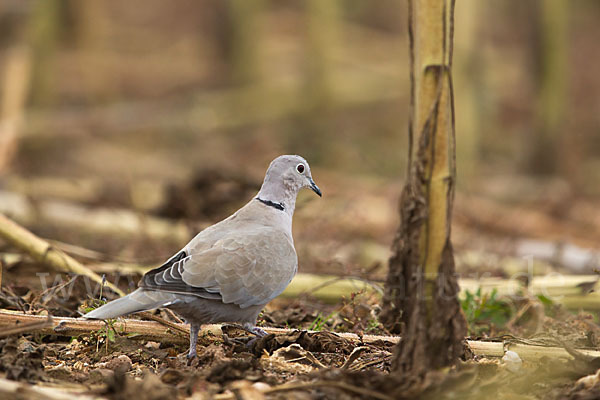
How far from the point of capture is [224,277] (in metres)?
3.47

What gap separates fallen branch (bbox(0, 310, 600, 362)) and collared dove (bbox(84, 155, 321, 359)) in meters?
0.22

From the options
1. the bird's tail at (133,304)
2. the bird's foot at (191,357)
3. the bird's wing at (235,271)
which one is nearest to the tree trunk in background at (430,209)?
the bird's wing at (235,271)

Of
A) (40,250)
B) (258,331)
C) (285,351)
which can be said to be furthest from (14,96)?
(285,351)

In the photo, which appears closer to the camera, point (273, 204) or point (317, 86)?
point (273, 204)

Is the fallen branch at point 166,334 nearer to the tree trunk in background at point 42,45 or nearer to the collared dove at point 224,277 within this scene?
the collared dove at point 224,277

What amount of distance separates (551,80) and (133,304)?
8.92m

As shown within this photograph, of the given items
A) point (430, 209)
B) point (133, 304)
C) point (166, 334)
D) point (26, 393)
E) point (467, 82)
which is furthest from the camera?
point (467, 82)

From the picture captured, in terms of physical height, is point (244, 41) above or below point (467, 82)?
above

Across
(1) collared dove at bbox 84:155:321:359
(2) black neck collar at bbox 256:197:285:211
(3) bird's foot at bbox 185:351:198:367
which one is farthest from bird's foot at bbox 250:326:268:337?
(2) black neck collar at bbox 256:197:285:211

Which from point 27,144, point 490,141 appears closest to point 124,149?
point 27,144

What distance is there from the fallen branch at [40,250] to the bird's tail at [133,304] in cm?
121

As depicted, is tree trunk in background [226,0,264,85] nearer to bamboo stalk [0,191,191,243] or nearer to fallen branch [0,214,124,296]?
bamboo stalk [0,191,191,243]

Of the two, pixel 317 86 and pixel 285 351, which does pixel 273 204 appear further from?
pixel 317 86

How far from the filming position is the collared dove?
10.8 ft
